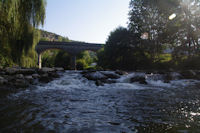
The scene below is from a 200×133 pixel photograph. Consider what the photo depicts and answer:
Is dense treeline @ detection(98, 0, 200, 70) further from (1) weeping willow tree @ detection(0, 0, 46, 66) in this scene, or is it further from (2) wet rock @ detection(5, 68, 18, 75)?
(2) wet rock @ detection(5, 68, 18, 75)

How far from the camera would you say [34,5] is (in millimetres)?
9891

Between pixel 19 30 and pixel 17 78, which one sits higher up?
pixel 19 30

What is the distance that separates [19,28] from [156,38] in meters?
16.9

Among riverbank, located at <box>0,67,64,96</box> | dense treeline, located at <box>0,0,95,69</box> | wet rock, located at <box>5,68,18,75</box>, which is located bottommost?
riverbank, located at <box>0,67,64,96</box>

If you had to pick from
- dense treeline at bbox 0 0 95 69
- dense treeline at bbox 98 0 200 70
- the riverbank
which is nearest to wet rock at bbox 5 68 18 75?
the riverbank

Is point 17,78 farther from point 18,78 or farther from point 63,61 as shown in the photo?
point 63,61

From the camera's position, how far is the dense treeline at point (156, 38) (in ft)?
53.9

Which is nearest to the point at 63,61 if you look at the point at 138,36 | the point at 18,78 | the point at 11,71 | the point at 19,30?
the point at 138,36

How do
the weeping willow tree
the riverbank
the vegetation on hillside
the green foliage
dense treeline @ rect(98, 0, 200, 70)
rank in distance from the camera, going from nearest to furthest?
the riverbank
the weeping willow tree
the vegetation on hillside
dense treeline @ rect(98, 0, 200, 70)
the green foliage

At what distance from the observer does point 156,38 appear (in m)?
19.7

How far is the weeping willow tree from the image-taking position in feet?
26.8

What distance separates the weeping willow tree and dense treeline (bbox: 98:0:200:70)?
12.4 meters

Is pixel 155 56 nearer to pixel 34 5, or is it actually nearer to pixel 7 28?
pixel 34 5

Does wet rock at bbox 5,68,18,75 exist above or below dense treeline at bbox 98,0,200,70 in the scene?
below
